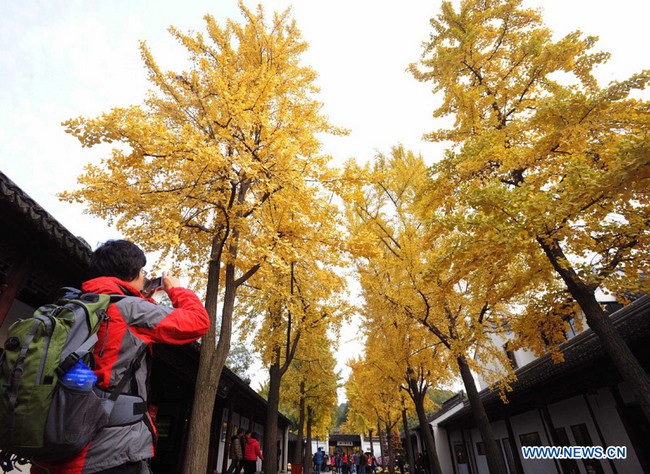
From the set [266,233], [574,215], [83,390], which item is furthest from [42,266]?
[574,215]

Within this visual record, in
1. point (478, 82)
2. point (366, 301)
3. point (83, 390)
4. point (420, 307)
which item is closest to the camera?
point (83, 390)

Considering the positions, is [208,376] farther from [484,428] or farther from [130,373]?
[484,428]

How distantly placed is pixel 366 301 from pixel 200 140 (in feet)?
28.4

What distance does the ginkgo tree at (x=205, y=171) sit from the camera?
15.4 ft

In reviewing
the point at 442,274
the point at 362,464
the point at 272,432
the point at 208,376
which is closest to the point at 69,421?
the point at 208,376

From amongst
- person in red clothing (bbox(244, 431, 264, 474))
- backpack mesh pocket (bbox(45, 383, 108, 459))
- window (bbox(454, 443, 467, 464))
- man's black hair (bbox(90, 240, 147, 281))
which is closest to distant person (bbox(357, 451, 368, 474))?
window (bbox(454, 443, 467, 464))

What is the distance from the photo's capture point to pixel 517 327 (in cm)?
621

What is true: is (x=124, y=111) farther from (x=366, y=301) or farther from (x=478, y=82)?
(x=366, y=301)

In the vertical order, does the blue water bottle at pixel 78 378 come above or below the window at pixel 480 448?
above

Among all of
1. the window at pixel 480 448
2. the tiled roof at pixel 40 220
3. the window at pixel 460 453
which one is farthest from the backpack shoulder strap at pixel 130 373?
the window at pixel 460 453

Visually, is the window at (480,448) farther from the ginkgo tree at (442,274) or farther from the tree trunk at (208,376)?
the tree trunk at (208,376)

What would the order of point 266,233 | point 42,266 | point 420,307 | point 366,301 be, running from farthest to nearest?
point 366,301, point 420,307, point 266,233, point 42,266

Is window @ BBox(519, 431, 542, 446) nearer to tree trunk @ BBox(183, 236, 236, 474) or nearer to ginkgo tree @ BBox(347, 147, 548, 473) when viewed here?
ginkgo tree @ BBox(347, 147, 548, 473)

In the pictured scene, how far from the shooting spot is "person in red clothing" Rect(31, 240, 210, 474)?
1272 mm
